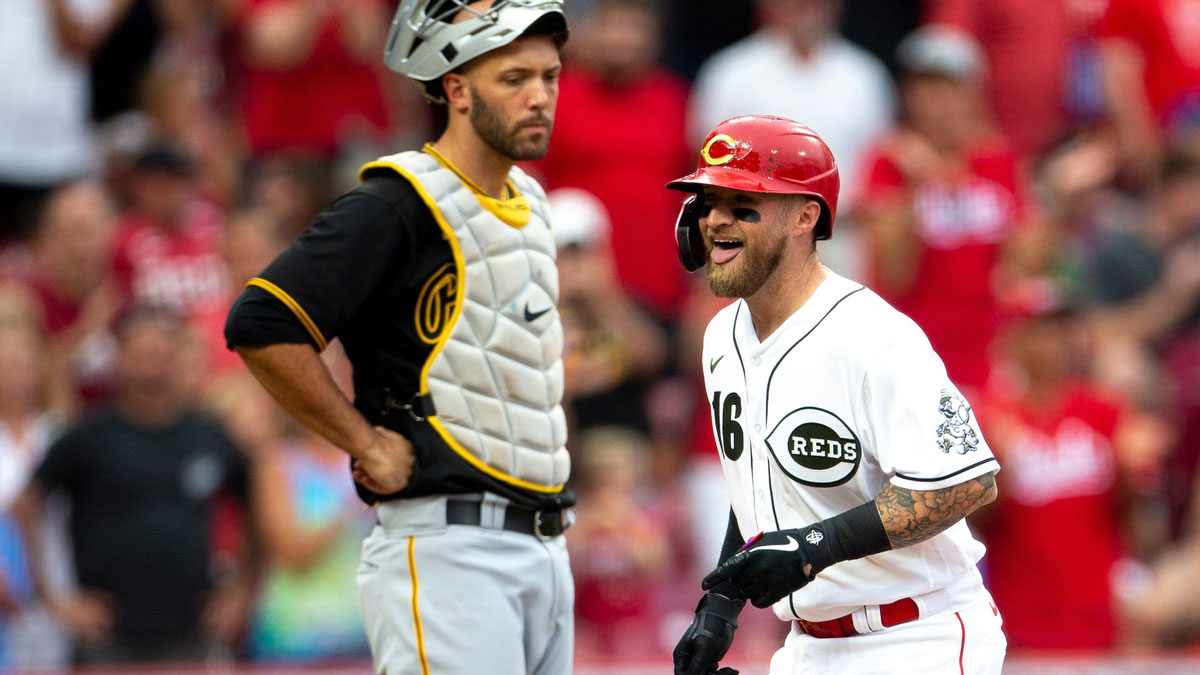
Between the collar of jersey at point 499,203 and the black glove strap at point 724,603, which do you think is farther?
the collar of jersey at point 499,203

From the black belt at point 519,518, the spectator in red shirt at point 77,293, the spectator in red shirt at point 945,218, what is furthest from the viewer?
the spectator in red shirt at point 945,218

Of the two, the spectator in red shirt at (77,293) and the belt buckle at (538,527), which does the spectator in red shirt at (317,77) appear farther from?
the belt buckle at (538,527)

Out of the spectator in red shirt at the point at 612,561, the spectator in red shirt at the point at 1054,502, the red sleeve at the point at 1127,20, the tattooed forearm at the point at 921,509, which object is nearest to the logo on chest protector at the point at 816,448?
the tattooed forearm at the point at 921,509

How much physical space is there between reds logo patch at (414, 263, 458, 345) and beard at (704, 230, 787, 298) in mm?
719

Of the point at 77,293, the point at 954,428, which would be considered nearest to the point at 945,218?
the point at 77,293

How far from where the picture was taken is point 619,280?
8945mm

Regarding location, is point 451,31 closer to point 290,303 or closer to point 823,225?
point 290,303

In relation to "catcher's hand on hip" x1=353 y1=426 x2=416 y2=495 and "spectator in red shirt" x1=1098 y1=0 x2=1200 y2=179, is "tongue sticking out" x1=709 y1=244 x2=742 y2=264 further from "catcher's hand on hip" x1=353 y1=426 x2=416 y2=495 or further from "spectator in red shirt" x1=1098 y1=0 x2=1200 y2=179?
"spectator in red shirt" x1=1098 y1=0 x2=1200 y2=179

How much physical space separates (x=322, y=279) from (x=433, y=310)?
0.33 meters

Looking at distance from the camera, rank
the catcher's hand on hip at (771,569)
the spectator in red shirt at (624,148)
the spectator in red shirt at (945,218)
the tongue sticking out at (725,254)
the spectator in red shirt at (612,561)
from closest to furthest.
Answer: the catcher's hand on hip at (771,569) < the tongue sticking out at (725,254) < the spectator in red shirt at (612,561) < the spectator in red shirt at (945,218) < the spectator in red shirt at (624,148)

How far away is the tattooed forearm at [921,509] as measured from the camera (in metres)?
3.62

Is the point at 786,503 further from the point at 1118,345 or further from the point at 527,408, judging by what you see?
the point at 1118,345

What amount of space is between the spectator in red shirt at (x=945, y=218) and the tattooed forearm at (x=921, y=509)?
4.77 m

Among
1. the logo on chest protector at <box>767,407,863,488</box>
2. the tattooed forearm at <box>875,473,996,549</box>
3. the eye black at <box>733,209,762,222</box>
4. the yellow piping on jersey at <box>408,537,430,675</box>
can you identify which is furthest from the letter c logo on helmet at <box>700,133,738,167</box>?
the yellow piping on jersey at <box>408,537,430,675</box>
